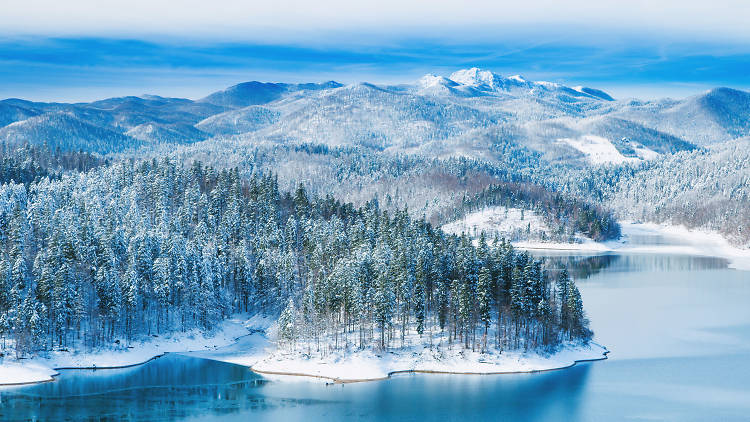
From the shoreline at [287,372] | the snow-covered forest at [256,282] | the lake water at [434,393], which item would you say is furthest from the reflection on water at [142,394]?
the snow-covered forest at [256,282]

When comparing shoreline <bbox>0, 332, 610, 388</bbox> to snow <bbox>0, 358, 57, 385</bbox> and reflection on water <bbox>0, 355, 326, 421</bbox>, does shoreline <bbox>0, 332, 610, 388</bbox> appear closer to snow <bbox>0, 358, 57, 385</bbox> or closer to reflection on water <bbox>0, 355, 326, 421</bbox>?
snow <bbox>0, 358, 57, 385</bbox>

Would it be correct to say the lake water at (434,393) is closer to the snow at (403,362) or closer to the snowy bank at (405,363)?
the snowy bank at (405,363)

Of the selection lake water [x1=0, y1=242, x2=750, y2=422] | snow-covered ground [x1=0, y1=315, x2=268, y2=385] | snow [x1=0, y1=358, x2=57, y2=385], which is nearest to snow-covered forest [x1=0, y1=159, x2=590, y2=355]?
snow-covered ground [x1=0, y1=315, x2=268, y2=385]

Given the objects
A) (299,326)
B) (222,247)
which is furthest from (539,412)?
(222,247)

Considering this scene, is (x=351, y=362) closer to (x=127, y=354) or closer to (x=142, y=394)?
(x=142, y=394)

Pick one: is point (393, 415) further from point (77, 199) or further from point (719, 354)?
point (77, 199)
